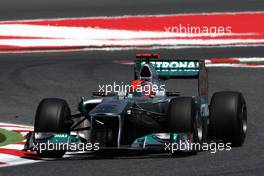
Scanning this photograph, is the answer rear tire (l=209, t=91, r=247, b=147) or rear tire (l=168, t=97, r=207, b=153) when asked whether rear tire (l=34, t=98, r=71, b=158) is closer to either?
rear tire (l=168, t=97, r=207, b=153)

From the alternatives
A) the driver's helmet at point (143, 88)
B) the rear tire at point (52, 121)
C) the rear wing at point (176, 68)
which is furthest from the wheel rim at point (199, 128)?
the rear tire at point (52, 121)

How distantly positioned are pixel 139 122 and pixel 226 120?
1.33 m

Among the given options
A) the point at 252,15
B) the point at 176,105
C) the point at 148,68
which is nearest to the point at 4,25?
the point at 252,15

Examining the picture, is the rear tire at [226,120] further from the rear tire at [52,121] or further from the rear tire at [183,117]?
the rear tire at [52,121]

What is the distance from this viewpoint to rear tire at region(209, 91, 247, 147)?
13008 millimetres

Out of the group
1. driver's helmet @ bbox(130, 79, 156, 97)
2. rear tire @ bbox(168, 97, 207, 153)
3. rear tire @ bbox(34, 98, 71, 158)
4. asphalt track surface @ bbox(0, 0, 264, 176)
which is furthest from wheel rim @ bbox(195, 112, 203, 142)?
rear tire @ bbox(34, 98, 71, 158)

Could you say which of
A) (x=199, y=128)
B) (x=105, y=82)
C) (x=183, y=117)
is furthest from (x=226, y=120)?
(x=105, y=82)

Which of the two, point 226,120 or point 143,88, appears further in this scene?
point 143,88

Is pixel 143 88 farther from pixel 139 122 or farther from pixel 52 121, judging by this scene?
pixel 52 121

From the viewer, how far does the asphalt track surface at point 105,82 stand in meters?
11.2

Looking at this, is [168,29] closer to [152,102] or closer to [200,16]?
[200,16]

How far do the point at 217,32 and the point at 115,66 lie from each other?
4.68 meters

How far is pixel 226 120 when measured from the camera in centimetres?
1305

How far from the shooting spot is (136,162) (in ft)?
38.4
